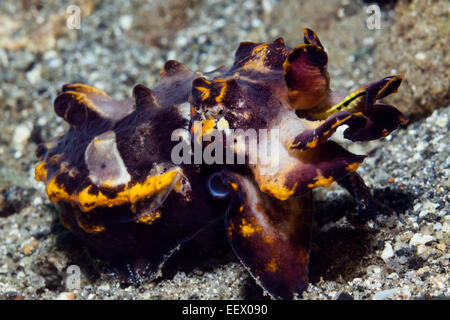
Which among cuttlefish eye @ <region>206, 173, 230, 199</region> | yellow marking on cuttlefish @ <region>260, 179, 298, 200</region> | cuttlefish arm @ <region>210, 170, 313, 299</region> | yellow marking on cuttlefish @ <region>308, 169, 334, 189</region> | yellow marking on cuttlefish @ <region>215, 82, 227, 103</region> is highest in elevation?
yellow marking on cuttlefish @ <region>215, 82, 227, 103</region>

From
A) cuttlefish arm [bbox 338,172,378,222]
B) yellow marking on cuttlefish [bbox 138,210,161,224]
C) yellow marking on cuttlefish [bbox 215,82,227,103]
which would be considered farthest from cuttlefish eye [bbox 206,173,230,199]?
cuttlefish arm [bbox 338,172,378,222]

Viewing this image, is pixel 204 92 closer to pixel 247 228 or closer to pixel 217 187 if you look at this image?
pixel 217 187

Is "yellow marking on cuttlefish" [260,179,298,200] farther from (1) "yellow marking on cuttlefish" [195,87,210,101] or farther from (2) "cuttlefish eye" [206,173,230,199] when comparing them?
(1) "yellow marking on cuttlefish" [195,87,210,101]

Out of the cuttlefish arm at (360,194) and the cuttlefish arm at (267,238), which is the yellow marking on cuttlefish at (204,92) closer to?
the cuttlefish arm at (267,238)

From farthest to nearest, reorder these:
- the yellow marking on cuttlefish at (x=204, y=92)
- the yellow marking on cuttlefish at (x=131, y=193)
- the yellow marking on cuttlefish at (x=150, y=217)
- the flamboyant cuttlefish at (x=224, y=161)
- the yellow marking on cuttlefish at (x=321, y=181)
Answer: the yellow marking on cuttlefish at (x=150, y=217) < the yellow marking on cuttlefish at (x=131, y=193) < the yellow marking on cuttlefish at (x=204, y=92) < the flamboyant cuttlefish at (x=224, y=161) < the yellow marking on cuttlefish at (x=321, y=181)

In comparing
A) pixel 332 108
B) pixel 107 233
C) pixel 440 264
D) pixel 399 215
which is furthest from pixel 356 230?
pixel 107 233

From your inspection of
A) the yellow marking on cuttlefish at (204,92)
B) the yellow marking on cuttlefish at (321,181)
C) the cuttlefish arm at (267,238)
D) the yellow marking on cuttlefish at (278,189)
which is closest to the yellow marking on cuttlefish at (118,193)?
the cuttlefish arm at (267,238)

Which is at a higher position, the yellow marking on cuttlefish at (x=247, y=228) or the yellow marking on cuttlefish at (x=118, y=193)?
the yellow marking on cuttlefish at (x=118, y=193)
